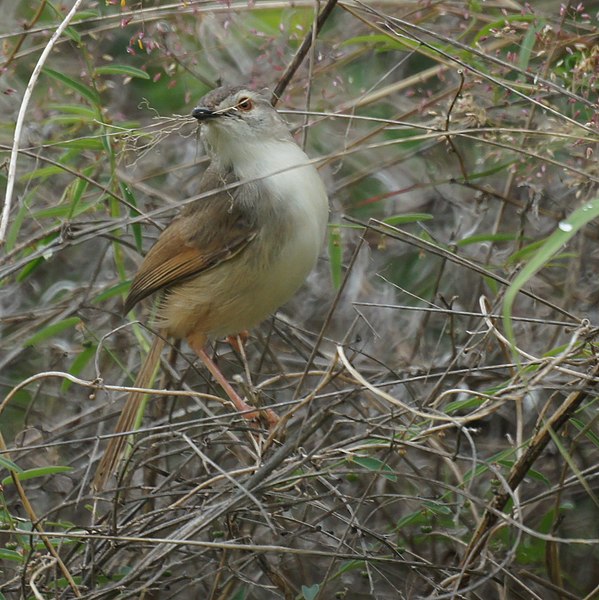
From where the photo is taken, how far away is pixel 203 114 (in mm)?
3838

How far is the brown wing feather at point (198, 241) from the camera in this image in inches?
167

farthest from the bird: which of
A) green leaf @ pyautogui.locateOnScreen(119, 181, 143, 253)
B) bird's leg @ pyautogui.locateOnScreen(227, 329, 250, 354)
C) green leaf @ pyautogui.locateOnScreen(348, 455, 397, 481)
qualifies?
green leaf @ pyautogui.locateOnScreen(348, 455, 397, 481)

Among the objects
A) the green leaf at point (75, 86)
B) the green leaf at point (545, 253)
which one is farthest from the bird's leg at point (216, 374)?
the green leaf at point (545, 253)

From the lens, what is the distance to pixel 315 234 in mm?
4113

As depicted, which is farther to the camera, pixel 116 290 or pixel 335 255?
pixel 116 290

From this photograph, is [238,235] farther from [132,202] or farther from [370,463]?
[370,463]

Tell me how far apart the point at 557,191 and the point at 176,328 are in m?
1.99

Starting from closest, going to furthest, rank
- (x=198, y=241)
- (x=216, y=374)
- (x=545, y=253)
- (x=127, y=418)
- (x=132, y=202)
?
(x=545, y=253) → (x=132, y=202) → (x=127, y=418) → (x=198, y=241) → (x=216, y=374)

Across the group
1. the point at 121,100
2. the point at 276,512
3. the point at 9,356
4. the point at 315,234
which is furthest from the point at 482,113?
the point at 121,100

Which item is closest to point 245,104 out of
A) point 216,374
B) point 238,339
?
point 238,339

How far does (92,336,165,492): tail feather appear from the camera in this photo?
4.03m

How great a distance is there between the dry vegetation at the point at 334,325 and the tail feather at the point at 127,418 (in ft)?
0.21

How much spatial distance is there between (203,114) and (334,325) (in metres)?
1.76

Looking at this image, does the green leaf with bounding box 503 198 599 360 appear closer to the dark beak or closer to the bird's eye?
the dark beak
